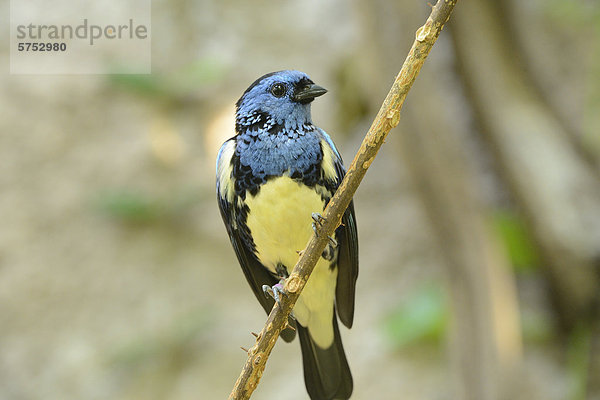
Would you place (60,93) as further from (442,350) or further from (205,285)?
(442,350)

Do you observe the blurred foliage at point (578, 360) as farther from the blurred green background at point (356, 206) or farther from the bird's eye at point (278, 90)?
the bird's eye at point (278, 90)

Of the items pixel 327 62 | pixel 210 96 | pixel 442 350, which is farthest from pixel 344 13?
pixel 442 350

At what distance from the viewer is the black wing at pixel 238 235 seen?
7.27 feet

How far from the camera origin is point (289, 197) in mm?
2115

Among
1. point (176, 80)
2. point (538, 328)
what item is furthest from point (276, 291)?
point (176, 80)

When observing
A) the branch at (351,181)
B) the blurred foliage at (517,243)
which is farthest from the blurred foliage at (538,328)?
the branch at (351,181)

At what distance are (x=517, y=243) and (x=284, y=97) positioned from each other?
12.1 feet

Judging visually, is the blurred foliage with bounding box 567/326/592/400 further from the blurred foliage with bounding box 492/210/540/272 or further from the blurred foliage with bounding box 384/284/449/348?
the blurred foliage with bounding box 384/284/449/348

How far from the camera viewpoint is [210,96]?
6.80 m

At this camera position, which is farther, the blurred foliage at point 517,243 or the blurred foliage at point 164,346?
the blurred foliage at point 164,346

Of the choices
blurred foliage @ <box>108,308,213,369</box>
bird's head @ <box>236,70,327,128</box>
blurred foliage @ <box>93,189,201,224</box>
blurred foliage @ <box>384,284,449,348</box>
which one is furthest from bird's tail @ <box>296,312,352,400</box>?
blurred foliage @ <box>93,189,201,224</box>

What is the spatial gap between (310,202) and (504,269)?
8.39ft

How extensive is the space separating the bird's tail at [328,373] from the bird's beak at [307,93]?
2.98ft

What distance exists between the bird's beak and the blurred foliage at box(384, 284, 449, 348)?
315 cm
